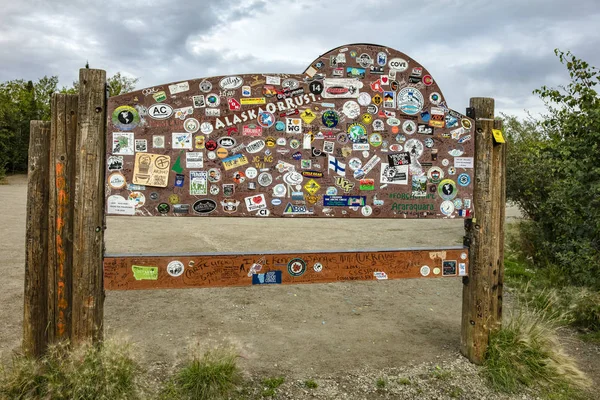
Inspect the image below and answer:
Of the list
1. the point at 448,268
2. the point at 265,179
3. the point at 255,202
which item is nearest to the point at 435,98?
the point at 448,268

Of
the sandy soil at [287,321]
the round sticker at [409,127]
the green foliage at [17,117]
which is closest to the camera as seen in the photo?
the round sticker at [409,127]

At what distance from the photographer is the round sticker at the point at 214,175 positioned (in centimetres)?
355

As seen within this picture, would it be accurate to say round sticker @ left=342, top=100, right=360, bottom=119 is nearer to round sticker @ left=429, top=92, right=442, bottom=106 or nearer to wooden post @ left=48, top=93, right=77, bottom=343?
round sticker @ left=429, top=92, right=442, bottom=106

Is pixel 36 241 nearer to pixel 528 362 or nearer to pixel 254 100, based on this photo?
pixel 254 100

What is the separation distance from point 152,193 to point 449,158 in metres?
2.45

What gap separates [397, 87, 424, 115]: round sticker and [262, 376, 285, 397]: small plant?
239 cm

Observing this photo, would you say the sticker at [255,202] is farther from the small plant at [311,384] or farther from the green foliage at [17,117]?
the green foliage at [17,117]

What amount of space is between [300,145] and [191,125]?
84 cm

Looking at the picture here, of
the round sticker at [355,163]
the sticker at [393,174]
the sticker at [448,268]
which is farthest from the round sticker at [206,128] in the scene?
the sticker at [448,268]

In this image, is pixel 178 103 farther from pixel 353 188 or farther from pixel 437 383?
pixel 437 383

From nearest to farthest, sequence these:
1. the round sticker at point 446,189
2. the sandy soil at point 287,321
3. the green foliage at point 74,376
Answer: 1. the green foliage at point 74,376
2. the round sticker at point 446,189
3. the sandy soil at point 287,321

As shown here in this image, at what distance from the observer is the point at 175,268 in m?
3.54

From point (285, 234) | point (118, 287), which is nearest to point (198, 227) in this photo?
point (285, 234)

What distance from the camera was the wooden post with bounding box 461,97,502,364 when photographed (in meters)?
4.11
